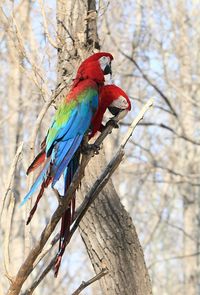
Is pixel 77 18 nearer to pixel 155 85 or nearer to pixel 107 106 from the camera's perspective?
pixel 107 106

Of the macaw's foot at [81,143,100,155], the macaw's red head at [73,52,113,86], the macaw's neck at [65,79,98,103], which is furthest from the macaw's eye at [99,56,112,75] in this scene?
the macaw's foot at [81,143,100,155]

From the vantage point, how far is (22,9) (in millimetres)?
7645

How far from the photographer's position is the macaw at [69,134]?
2.36 m

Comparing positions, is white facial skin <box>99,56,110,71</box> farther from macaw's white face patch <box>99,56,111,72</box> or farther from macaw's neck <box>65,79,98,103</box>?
macaw's neck <box>65,79,98,103</box>

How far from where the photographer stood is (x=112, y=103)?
262 cm

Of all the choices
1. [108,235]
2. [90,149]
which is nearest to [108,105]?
[90,149]

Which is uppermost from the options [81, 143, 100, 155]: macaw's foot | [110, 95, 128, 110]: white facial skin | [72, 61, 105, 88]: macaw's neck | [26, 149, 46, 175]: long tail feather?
[72, 61, 105, 88]: macaw's neck

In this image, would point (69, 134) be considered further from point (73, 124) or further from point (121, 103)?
point (121, 103)

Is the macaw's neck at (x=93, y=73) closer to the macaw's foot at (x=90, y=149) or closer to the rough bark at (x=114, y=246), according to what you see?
the macaw's foot at (x=90, y=149)

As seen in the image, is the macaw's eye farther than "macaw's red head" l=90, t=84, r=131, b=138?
Yes

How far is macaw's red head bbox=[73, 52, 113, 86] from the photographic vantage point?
2.67 meters

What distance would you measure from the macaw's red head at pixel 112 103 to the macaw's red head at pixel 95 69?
0.05 m

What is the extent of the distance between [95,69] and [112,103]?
0.51 ft

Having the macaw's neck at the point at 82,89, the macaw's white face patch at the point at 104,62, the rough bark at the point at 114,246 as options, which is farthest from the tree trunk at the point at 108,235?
the macaw's neck at the point at 82,89
